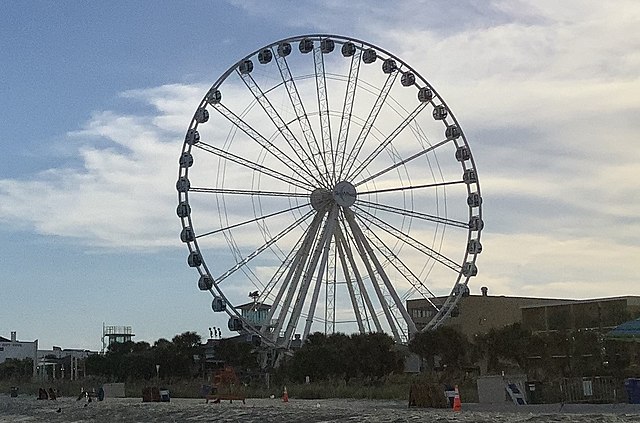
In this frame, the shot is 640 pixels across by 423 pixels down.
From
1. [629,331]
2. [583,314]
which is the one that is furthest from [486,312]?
[629,331]

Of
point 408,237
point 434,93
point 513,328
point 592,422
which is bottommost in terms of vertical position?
point 592,422

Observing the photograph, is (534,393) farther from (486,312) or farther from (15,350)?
(15,350)

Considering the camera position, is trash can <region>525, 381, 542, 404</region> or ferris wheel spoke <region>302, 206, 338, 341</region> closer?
trash can <region>525, 381, 542, 404</region>

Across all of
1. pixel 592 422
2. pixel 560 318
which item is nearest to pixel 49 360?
pixel 560 318

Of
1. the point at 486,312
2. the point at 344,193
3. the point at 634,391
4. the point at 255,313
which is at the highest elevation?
the point at 344,193

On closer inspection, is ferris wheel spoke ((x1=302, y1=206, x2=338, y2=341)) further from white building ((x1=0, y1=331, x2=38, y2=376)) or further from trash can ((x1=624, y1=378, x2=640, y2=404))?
white building ((x1=0, y1=331, x2=38, y2=376))

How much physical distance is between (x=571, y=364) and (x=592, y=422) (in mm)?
32159

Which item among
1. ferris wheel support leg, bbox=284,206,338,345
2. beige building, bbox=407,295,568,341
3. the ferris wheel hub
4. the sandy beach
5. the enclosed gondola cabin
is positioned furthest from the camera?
beige building, bbox=407,295,568,341

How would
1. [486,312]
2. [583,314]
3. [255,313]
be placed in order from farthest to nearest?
[486,312] → [583,314] → [255,313]

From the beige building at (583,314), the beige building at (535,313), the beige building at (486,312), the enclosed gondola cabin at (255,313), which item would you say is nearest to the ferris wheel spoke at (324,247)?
the enclosed gondola cabin at (255,313)

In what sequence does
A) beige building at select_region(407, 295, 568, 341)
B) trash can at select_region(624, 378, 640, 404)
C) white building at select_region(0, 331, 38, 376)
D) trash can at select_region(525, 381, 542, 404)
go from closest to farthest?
trash can at select_region(624, 378, 640, 404), trash can at select_region(525, 381, 542, 404), beige building at select_region(407, 295, 568, 341), white building at select_region(0, 331, 38, 376)

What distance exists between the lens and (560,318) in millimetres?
77438

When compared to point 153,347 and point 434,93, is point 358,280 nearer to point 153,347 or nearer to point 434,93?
point 434,93

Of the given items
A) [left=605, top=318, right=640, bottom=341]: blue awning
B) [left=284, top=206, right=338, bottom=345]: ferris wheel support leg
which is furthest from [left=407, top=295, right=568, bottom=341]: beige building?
[left=605, top=318, right=640, bottom=341]: blue awning
